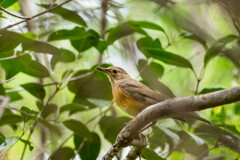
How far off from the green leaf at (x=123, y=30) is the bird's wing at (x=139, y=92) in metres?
0.73

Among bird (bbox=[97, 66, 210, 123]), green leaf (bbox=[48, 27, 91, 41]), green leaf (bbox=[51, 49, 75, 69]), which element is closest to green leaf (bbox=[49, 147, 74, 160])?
bird (bbox=[97, 66, 210, 123])

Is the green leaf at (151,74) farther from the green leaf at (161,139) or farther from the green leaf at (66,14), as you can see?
the green leaf at (66,14)

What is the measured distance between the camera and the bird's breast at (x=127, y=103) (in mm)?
4980

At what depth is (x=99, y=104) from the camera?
17.0 ft

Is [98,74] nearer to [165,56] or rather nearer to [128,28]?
[165,56]

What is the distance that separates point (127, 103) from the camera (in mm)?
5070

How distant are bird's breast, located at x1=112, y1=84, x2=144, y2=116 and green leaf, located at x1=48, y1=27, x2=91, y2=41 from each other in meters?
0.98

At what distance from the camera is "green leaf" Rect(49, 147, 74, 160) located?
15.8 ft

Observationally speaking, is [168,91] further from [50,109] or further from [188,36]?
[50,109]

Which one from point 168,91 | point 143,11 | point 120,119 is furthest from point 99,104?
point 143,11

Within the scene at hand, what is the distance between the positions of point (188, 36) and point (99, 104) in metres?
1.56

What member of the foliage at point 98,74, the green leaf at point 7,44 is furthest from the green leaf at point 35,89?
the green leaf at point 7,44

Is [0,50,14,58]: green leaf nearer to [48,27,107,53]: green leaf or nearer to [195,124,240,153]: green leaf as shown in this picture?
[48,27,107,53]: green leaf

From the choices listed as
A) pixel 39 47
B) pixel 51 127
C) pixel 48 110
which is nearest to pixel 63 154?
pixel 51 127
